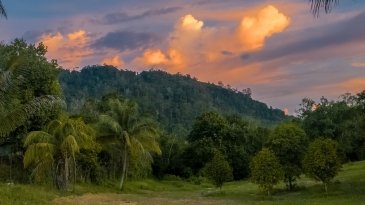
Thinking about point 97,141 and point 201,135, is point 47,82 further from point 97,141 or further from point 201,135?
point 201,135

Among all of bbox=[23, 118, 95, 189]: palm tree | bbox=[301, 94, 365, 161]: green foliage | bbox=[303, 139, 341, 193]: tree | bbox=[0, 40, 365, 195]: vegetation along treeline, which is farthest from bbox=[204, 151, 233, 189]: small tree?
bbox=[301, 94, 365, 161]: green foliage

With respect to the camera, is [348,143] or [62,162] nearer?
[62,162]

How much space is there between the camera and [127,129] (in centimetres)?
4562

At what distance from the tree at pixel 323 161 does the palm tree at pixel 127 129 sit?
57.0ft

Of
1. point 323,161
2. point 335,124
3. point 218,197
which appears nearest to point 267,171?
point 323,161

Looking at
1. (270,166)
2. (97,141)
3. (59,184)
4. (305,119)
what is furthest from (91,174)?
(305,119)

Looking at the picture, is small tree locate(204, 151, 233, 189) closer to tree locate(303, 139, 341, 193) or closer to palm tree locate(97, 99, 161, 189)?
palm tree locate(97, 99, 161, 189)

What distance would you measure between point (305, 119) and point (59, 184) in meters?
37.0

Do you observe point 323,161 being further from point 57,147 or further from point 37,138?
point 37,138

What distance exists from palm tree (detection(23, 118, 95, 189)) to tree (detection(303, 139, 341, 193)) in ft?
56.2

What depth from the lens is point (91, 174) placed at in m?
47.7

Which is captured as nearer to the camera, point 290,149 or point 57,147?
point 290,149

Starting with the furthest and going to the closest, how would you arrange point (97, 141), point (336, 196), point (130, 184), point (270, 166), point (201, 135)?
point (201, 135), point (130, 184), point (97, 141), point (270, 166), point (336, 196)

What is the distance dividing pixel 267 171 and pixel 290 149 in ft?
11.6
